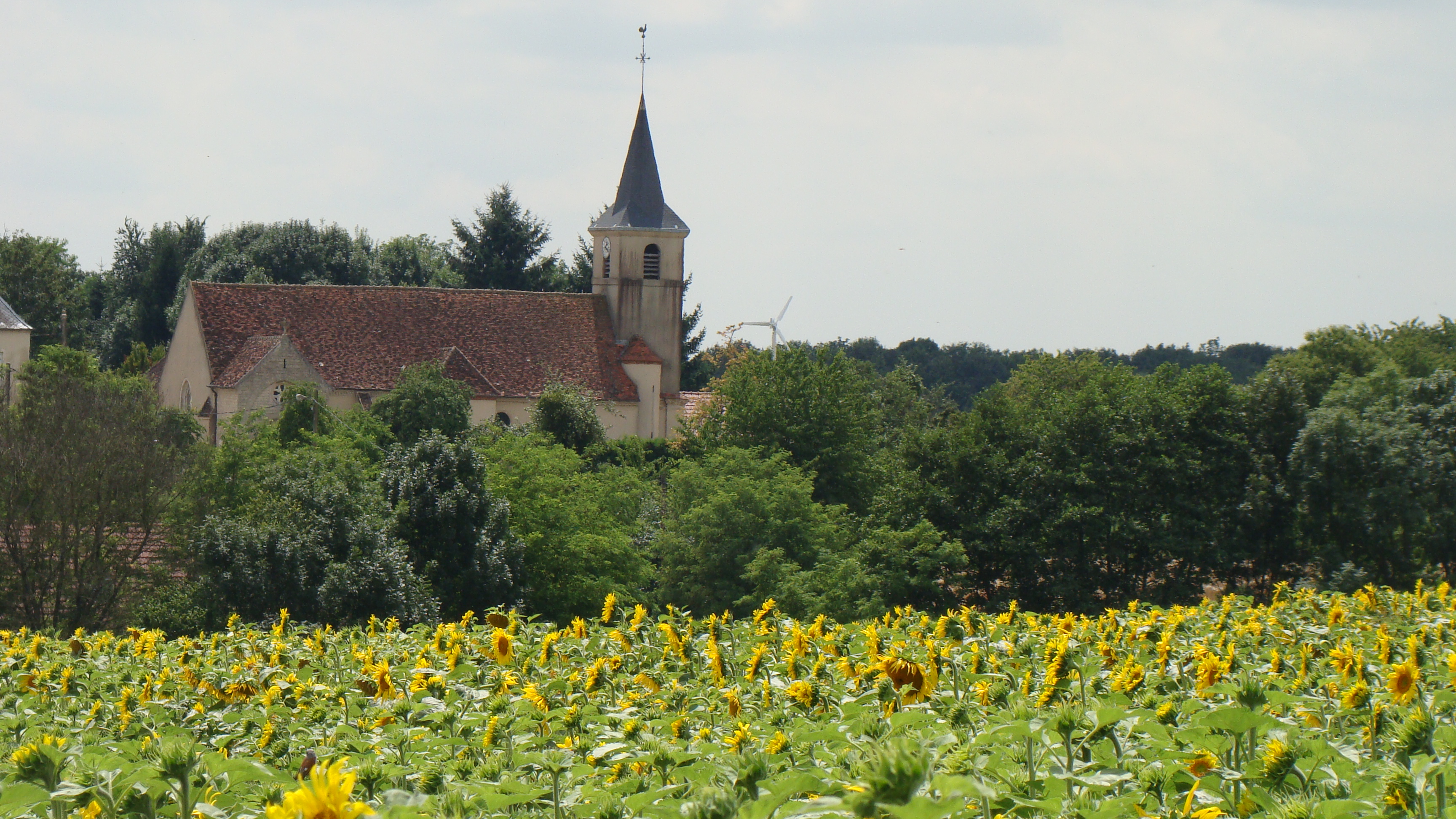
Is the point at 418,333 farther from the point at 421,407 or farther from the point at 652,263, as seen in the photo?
the point at 421,407

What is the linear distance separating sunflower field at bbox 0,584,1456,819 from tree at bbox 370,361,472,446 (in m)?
37.0

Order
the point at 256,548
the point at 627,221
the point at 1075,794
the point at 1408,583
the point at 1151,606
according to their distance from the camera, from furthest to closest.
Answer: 1. the point at 627,221
2. the point at 1408,583
3. the point at 256,548
4. the point at 1151,606
5. the point at 1075,794

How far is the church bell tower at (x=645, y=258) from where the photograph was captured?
57.8 metres

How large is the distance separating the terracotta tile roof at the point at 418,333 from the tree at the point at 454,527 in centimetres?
2629

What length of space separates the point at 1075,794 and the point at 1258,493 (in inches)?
1327

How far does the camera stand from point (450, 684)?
5930 millimetres

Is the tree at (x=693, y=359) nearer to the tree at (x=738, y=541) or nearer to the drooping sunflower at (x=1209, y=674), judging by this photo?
the tree at (x=738, y=541)

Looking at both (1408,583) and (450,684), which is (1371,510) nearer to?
(1408,583)

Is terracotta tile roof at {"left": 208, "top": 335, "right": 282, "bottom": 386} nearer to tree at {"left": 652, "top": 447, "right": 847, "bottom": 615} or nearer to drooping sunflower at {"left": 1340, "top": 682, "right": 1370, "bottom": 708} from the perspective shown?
tree at {"left": 652, "top": 447, "right": 847, "bottom": 615}

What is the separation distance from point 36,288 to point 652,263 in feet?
138

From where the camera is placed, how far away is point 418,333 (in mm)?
56625

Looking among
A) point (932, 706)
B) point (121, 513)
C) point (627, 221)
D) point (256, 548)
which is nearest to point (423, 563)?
point (256, 548)

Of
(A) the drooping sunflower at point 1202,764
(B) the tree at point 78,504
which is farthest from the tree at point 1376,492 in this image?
(A) the drooping sunflower at point 1202,764

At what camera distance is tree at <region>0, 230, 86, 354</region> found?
77875mm
